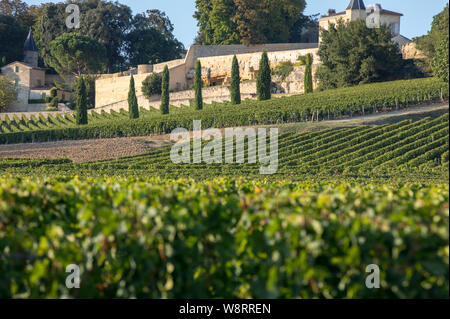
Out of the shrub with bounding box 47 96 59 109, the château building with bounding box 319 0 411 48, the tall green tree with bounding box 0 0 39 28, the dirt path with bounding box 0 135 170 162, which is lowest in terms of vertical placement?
the dirt path with bounding box 0 135 170 162

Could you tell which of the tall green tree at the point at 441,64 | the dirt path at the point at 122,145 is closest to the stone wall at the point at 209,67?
the dirt path at the point at 122,145

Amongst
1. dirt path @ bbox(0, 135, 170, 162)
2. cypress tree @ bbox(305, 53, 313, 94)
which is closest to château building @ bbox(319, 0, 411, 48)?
cypress tree @ bbox(305, 53, 313, 94)

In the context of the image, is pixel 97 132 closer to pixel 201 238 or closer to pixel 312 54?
pixel 312 54

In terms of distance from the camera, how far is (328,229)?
13.1ft

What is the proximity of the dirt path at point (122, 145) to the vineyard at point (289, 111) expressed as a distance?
99 cm

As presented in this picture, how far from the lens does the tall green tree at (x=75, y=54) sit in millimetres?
56719

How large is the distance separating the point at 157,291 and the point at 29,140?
35.9m

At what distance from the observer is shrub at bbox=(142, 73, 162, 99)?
50.5 meters

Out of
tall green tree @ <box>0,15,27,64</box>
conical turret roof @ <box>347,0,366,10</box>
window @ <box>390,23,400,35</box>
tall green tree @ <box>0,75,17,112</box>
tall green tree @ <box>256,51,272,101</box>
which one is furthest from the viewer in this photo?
tall green tree @ <box>0,15,27,64</box>

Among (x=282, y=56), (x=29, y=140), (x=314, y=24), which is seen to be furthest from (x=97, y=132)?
(x=314, y=24)

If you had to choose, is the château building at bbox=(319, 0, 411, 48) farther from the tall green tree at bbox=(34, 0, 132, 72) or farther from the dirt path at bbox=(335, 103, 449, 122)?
the tall green tree at bbox=(34, 0, 132, 72)

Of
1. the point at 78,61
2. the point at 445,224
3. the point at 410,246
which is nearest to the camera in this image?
the point at 410,246

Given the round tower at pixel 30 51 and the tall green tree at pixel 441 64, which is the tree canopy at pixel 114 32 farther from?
the tall green tree at pixel 441 64

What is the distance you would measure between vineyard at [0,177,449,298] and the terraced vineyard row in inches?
679
